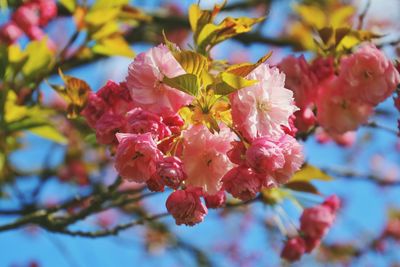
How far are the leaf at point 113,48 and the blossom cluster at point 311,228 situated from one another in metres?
0.91

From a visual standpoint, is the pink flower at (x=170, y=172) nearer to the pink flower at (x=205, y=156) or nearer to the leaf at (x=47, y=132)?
the pink flower at (x=205, y=156)

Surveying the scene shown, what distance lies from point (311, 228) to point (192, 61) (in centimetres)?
90

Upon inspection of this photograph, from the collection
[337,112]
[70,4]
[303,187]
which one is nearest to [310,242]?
[303,187]

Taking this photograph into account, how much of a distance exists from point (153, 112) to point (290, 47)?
232cm

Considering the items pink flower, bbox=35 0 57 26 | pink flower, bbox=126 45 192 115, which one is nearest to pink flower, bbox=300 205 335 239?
pink flower, bbox=126 45 192 115

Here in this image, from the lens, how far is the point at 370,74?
5.59ft

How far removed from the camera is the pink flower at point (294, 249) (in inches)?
76.8

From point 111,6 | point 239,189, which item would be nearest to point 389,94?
point 239,189

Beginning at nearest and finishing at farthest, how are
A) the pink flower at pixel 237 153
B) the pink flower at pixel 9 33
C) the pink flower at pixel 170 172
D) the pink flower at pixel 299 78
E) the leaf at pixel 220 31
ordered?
the pink flower at pixel 170 172, the pink flower at pixel 237 153, the leaf at pixel 220 31, the pink flower at pixel 299 78, the pink flower at pixel 9 33

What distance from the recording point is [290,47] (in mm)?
3480

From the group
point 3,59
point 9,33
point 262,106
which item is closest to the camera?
point 262,106

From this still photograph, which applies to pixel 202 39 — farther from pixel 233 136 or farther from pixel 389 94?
pixel 389 94

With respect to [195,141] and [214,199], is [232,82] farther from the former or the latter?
[214,199]

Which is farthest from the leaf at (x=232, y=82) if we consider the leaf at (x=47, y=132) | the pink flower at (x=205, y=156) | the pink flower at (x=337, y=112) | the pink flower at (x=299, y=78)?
the leaf at (x=47, y=132)
